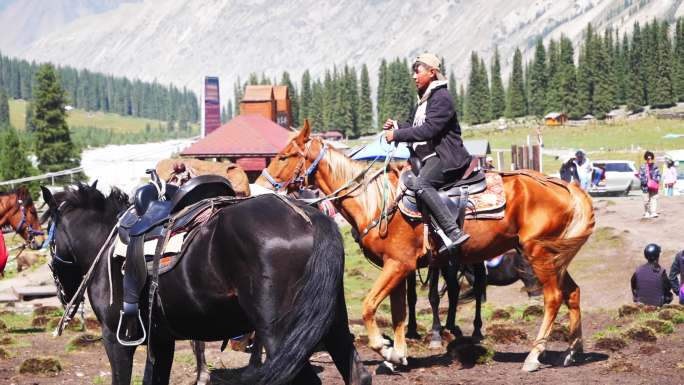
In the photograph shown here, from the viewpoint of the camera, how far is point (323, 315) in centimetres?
668

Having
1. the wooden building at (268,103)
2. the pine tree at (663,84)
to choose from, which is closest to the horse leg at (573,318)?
the wooden building at (268,103)

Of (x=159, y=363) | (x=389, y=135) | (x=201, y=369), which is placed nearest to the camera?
(x=159, y=363)

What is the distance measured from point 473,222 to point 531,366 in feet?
6.35

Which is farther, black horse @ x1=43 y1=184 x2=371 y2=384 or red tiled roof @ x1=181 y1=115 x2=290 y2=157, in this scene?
red tiled roof @ x1=181 y1=115 x2=290 y2=157

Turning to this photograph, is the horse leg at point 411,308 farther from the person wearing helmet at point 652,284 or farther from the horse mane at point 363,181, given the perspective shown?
the person wearing helmet at point 652,284

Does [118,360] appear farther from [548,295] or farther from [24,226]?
[24,226]

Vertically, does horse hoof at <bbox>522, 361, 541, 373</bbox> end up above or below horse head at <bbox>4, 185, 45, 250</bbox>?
below

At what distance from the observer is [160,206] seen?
7.88 m

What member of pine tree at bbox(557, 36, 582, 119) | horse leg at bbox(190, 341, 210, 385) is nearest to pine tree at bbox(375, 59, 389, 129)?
pine tree at bbox(557, 36, 582, 119)

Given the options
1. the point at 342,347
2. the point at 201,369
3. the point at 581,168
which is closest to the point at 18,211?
the point at 201,369

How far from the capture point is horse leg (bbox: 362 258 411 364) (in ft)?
33.0

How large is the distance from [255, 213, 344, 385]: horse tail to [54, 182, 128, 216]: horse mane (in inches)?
108

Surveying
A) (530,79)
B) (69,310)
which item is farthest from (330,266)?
(530,79)

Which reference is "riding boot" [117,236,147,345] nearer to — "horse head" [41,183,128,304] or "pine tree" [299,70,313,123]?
"horse head" [41,183,128,304]
